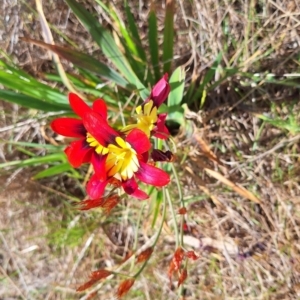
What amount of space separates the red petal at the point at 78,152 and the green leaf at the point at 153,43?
478 mm

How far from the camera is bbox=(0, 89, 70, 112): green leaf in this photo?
123cm

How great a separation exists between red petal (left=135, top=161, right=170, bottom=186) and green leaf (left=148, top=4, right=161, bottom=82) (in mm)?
519

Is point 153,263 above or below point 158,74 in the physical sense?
below

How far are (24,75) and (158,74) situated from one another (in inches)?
15.6

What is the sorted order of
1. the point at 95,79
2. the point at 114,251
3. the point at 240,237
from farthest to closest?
1. the point at 114,251
2. the point at 240,237
3. the point at 95,79

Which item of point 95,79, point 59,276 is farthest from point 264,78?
point 59,276

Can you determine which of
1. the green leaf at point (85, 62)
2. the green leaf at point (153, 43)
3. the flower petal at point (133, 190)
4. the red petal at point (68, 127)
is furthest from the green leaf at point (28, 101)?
the flower petal at point (133, 190)

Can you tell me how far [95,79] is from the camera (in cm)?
151

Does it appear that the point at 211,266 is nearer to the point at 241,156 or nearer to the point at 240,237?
the point at 240,237

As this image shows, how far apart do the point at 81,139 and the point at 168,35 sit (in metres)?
0.47

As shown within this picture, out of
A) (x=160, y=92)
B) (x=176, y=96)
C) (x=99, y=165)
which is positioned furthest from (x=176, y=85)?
(x=99, y=165)

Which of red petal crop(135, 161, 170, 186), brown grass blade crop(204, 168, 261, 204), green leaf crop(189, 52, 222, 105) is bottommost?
brown grass blade crop(204, 168, 261, 204)

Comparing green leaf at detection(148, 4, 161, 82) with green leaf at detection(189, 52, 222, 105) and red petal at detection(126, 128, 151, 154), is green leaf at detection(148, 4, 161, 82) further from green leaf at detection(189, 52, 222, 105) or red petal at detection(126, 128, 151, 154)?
red petal at detection(126, 128, 151, 154)

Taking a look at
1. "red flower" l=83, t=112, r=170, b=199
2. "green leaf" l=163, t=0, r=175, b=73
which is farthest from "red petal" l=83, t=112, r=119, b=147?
"green leaf" l=163, t=0, r=175, b=73
